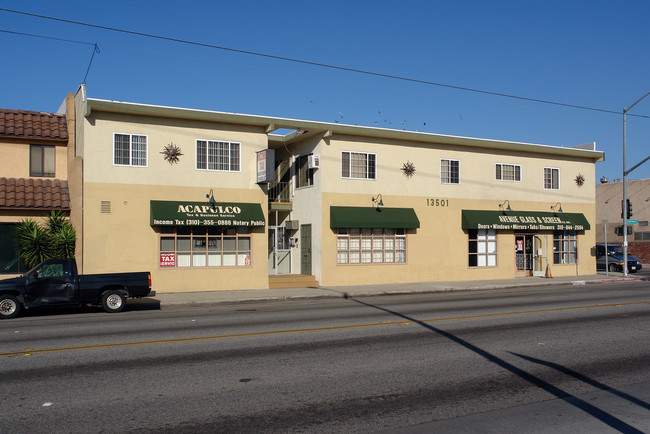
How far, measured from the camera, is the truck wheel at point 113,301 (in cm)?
1766

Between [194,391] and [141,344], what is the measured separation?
12.8 ft

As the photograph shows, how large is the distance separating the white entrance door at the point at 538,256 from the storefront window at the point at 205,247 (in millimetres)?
16043

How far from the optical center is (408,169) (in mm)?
27750

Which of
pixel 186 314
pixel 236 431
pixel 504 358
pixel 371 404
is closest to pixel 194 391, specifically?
pixel 236 431

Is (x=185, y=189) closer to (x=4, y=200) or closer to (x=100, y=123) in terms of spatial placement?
(x=100, y=123)

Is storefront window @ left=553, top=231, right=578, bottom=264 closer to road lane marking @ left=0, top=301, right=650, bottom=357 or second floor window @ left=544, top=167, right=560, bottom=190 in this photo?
second floor window @ left=544, top=167, right=560, bottom=190

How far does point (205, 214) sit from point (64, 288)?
709cm

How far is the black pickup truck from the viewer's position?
1647 cm

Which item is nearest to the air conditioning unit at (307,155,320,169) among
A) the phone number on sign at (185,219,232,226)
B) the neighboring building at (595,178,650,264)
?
the phone number on sign at (185,219,232,226)

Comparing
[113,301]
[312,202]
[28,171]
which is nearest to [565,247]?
[312,202]

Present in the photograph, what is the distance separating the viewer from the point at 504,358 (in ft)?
32.8

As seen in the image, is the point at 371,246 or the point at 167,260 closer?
the point at 167,260

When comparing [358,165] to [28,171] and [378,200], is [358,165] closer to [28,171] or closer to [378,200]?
[378,200]

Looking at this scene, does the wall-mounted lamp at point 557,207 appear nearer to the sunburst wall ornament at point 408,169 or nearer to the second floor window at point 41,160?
the sunburst wall ornament at point 408,169
